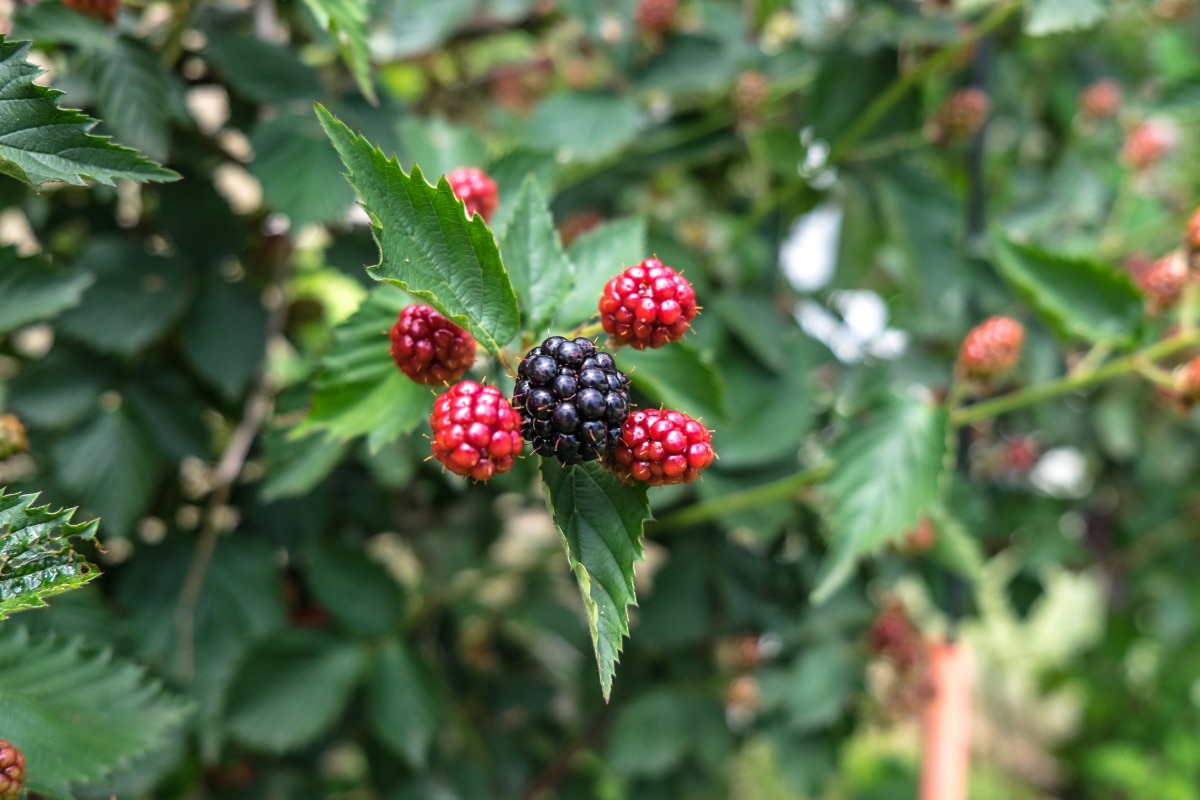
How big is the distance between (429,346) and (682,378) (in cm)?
22

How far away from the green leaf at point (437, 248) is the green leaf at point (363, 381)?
11 centimetres

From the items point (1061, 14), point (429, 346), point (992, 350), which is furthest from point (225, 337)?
point (1061, 14)

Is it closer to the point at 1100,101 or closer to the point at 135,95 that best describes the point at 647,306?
the point at 135,95

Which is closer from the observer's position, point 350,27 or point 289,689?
point 350,27

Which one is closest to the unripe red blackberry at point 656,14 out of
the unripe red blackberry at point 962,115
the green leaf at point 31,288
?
the unripe red blackberry at point 962,115

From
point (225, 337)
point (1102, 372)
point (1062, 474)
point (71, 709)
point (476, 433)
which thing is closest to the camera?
point (476, 433)

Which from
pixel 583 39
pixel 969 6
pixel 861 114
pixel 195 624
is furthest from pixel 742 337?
pixel 195 624

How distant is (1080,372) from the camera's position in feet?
2.60

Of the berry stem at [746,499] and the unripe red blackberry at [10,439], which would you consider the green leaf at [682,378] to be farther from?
the unripe red blackberry at [10,439]

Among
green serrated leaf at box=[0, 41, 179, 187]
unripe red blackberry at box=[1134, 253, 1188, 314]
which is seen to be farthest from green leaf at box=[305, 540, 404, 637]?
unripe red blackberry at box=[1134, 253, 1188, 314]

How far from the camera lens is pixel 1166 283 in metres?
0.74

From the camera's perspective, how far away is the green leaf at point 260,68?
80 cm

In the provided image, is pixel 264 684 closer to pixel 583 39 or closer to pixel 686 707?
pixel 686 707

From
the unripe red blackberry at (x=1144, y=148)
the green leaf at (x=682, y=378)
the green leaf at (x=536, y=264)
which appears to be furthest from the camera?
the unripe red blackberry at (x=1144, y=148)
